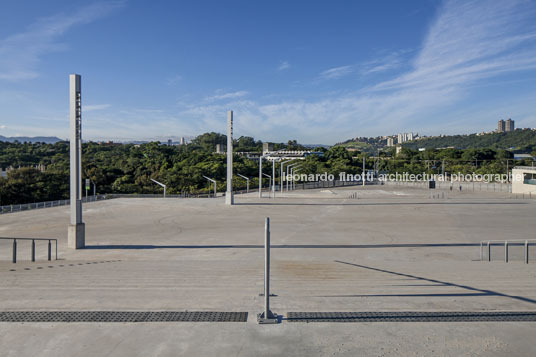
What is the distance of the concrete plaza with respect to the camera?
5.79 meters

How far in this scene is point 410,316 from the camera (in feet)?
22.2

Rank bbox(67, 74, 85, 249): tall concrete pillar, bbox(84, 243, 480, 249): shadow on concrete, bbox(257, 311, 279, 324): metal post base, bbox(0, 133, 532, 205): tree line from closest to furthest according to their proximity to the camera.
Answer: bbox(257, 311, 279, 324): metal post base < bbox(67, 74, 85, 249): tall concrete pillar < bbox(84, 243, 480, 249): shadow on concrete < bbox(0, 133, 532, 205): tree line

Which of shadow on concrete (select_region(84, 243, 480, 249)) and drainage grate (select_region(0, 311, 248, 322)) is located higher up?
drainage grate (select_region(0, 311, 248, 322))

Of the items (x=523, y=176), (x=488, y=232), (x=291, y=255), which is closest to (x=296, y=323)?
(x=291, y=255)

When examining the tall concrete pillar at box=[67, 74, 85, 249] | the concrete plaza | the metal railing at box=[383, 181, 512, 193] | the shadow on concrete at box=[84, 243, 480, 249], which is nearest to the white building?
the metal railing at box=[383, 181, 512, 193]

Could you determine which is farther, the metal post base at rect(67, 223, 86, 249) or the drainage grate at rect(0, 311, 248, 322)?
the metal post base at rect(67, 223, 86, 249)

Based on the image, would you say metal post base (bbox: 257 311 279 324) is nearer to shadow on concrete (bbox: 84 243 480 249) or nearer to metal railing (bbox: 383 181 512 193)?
shadow on concrete (bbox: 84 243 480 249)

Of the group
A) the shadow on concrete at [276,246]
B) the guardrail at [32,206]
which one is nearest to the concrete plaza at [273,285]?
the shadow on concrete at [276,246]

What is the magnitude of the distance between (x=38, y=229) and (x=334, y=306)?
18.0 meters

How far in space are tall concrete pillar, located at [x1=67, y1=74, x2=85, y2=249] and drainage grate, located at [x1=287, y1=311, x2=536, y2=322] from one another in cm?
1035

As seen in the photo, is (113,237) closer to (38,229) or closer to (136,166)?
(38,229)

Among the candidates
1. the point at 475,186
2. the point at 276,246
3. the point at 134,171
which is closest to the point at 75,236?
the point at 276,246

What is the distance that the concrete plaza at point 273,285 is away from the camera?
579 cm

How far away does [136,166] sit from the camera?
219 ft
